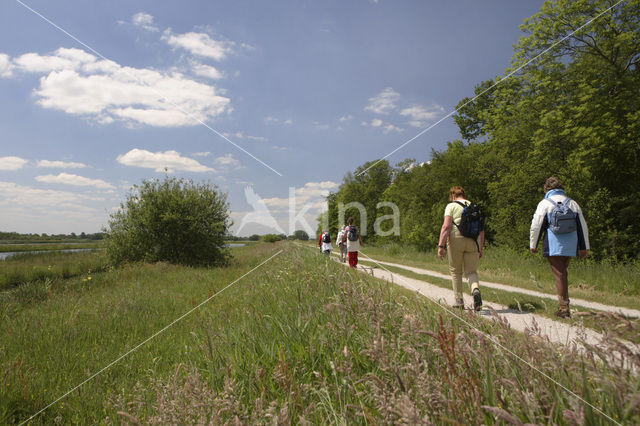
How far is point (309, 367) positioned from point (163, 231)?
19708 millimetres

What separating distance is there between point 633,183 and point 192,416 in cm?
2016

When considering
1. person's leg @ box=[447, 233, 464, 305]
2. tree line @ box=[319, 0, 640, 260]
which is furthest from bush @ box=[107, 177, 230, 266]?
person's leg @ box=[447, 233, 464, 305]

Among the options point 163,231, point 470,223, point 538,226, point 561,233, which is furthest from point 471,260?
point 163,231

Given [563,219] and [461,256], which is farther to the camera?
[461,256]

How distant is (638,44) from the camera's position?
15531 mm

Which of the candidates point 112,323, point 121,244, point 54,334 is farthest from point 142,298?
point 121,244

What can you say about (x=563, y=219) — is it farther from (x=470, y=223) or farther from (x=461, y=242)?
(x=461, y=242)

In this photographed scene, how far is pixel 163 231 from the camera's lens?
65.8 ft

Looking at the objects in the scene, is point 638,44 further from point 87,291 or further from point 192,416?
point 87,291

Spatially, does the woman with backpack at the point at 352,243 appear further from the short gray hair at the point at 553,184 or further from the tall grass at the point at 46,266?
the tall grass at the point at 46,266

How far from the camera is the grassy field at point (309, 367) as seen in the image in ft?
4.59

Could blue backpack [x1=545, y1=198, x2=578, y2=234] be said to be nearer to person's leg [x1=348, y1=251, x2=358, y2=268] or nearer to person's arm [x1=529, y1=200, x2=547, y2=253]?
person's arm [x1=529, y1=200, x2=547, y2=253]

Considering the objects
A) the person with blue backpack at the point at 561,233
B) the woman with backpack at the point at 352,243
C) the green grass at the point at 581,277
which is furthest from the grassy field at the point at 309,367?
the woman with backpack at the point at 352,243

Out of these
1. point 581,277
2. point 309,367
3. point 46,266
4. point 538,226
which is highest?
point 538,226
